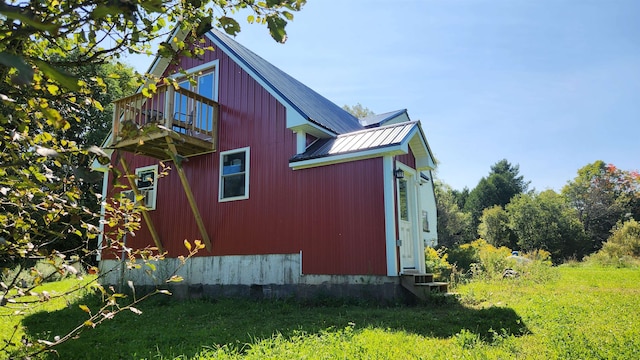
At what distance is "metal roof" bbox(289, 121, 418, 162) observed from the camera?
8.40m

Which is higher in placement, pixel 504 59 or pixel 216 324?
pixel 504 59

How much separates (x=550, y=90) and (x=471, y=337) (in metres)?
12.7

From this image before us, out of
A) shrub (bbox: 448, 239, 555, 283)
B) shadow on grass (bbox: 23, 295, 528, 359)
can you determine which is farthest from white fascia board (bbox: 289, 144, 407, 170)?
shrub (bbox: 448, 239, 555, 283)

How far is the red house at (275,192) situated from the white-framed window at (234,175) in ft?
0.10

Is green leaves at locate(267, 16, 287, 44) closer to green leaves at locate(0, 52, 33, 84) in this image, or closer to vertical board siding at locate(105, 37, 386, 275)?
green leaves at locate(0, 52, 33, 84)

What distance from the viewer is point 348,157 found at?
28.3 feet

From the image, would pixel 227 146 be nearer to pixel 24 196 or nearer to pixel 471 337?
pixel 471 337

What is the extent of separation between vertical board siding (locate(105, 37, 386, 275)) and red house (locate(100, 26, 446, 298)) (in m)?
0.02

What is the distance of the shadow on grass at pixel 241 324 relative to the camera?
17.9ft

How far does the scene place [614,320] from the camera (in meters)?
6.06

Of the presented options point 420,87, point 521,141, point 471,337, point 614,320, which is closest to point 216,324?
point 471,337

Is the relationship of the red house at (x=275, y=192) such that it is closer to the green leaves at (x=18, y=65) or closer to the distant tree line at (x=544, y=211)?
the green leaves at (x=18, y=65)

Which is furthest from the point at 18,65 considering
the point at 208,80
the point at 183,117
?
the point at 208,80

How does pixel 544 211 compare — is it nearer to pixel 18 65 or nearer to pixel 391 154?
pixel 391 154
